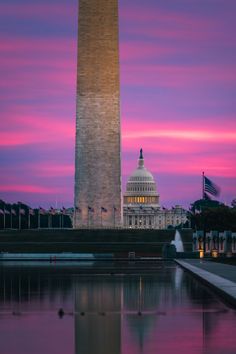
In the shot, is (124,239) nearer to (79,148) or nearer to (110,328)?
(79,148)

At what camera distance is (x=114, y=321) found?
16422 mm

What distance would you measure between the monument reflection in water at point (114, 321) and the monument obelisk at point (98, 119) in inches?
2681

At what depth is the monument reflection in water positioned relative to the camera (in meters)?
13.1

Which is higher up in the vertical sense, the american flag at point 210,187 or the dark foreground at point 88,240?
the american flag at point 210,187

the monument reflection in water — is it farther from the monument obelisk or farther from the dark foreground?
the monument obelisk

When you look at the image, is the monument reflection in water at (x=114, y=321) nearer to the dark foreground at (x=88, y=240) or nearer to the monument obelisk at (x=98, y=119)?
the dark foreground at (x=88, y=240)

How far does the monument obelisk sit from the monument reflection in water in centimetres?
6810

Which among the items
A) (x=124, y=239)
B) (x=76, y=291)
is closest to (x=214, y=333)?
(x=76, y=291)

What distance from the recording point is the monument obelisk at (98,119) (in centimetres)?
9306

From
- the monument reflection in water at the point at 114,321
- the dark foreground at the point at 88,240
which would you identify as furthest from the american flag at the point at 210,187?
the monument reflection in water at the point at 114,321

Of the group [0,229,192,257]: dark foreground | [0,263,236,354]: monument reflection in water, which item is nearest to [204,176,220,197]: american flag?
[0,229,192,257]: dark foreground

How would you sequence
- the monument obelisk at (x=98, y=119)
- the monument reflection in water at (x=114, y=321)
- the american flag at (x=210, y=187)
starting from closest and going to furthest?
1. the monument reflection in water at (x=114, y=321)
2. the american flag at (x=210, y=187)
3. the monument obelisk at (x=98, y=119)

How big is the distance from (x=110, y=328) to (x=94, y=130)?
80326 millimetres

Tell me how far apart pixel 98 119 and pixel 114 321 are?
79.2 m
